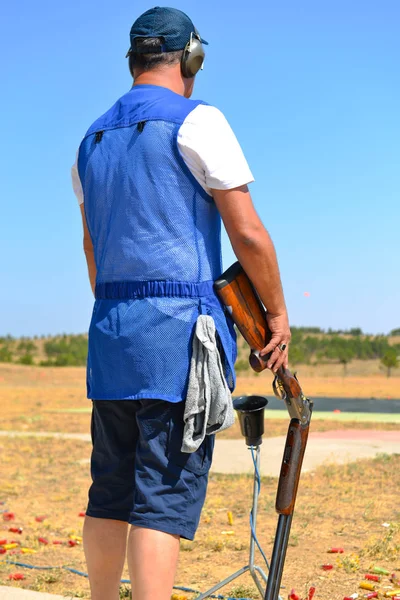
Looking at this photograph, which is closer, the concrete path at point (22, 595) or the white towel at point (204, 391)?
the white towel at point (204, 391)

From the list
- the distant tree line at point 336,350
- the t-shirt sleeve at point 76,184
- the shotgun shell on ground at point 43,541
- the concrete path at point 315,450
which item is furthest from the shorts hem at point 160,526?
the distant tree line at point 336,350

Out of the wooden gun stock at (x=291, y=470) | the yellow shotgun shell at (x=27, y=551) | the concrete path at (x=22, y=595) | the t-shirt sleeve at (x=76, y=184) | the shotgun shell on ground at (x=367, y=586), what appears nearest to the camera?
the wooden gun stock at (x=291, y=470)

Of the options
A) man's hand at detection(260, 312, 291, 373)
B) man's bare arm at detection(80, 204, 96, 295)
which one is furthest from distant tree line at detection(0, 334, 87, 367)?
man's hand at detection(260, 312, 291, 373)

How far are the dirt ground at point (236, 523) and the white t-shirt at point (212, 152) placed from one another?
226 centimetres

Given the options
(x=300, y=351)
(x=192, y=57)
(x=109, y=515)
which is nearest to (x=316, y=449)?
(x=109, y=515)

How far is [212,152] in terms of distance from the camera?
2.41 m

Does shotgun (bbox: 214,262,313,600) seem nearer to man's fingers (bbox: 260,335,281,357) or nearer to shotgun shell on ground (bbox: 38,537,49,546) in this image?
man's fingers (bbox: 260,335,281,357)

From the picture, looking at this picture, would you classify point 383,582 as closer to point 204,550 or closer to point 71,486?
point 204,550

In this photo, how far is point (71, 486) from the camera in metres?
7.11

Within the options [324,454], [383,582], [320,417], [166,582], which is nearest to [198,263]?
[166,582]

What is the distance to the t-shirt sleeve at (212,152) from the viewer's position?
240cm

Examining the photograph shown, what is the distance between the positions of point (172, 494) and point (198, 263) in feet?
2.43

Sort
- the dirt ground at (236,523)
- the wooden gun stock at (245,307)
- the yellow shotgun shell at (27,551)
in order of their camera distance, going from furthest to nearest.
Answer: the yellow shotgun shell at (27,551)
the dirt ground at (236,523)
the wooden gun stock at (245,307)

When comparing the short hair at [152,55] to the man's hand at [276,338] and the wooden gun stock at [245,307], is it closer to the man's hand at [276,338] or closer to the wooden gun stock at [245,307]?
the wooden gun stock at [245,307]
